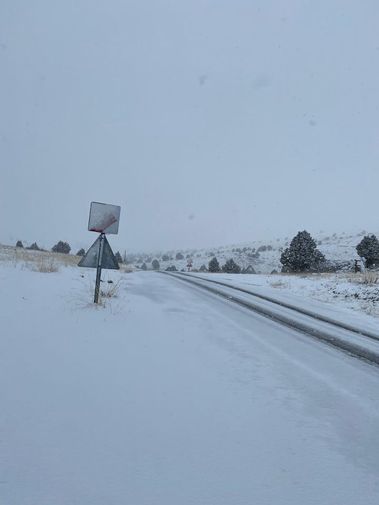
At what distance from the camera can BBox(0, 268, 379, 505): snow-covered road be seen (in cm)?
221

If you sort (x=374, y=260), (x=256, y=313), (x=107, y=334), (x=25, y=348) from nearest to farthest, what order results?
(x=25, y=348) < (x=107, y=334) < (x=256, y=313) < (x=374, y=260)

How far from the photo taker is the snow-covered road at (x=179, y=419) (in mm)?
2215

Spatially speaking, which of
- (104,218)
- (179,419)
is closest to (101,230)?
(104,218)

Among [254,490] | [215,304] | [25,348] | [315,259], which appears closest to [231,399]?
[254,490]

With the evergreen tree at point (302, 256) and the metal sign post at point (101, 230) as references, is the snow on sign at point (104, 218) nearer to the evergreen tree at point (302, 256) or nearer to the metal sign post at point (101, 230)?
the metal sign post at point (101, 230)

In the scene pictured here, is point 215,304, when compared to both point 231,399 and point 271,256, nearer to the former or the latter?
point 231,399

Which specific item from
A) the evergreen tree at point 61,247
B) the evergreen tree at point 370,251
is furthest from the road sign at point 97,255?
the evergreen tree at point 61,247

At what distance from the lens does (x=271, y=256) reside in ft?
185

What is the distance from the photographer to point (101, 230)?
8.03m

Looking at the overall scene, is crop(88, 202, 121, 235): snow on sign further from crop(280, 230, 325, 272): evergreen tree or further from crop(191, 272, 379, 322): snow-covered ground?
crop(280, 230, 325, 272): evergreen tree

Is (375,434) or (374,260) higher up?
(374,260)

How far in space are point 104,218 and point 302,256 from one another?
75.2ft

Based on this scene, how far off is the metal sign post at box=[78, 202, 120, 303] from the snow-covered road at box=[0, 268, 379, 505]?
2175 mm

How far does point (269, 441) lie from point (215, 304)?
22.3ft
